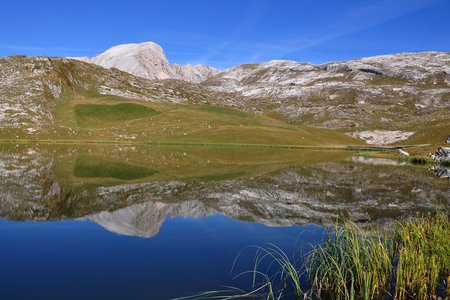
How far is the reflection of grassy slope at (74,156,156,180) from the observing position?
2007 inches

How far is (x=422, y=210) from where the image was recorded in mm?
33156

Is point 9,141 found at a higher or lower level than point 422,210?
higher

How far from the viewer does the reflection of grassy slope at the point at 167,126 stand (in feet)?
443

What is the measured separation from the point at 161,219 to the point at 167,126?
119818 mm

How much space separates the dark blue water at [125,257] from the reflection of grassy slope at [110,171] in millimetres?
24896

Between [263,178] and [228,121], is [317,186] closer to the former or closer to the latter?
[263,178]

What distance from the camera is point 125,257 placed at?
61.4ft

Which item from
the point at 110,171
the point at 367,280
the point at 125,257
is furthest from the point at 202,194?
the point at 367,280

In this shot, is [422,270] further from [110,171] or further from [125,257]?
[110,171]

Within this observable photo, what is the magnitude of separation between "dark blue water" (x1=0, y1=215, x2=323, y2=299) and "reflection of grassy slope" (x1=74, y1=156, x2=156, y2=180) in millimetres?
24896

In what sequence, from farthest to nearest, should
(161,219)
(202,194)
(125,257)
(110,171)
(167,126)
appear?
(167,126)
(110,171)
(202,194)
(161,219)
(125,257)

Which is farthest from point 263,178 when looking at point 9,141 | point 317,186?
point 9,141

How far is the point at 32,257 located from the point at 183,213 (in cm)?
1329

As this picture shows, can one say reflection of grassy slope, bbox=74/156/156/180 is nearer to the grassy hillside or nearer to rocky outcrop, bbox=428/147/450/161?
rocky outcrop, bbox=428/147/450/161
